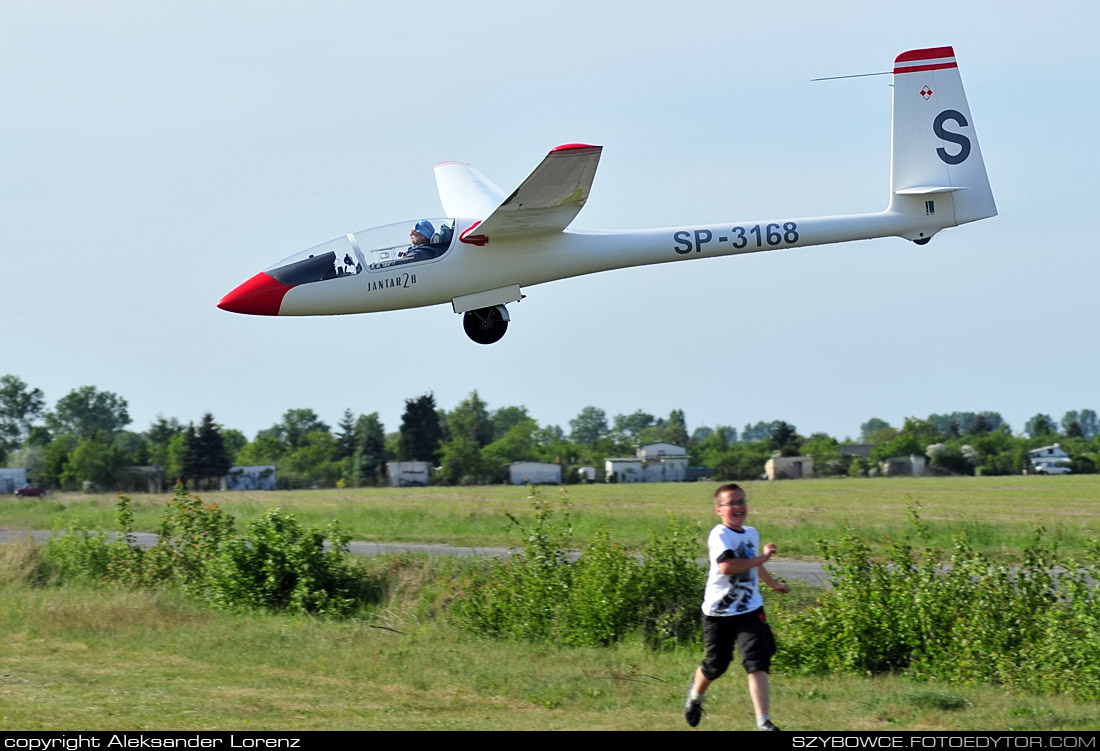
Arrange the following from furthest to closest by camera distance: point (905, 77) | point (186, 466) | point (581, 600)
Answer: point (186, 466)
point (581, 600)
point (905, 77)

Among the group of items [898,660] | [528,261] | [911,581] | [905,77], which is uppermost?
[905,77]

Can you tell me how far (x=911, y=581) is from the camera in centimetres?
1734

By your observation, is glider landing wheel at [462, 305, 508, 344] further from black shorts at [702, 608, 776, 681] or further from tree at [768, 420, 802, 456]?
tree at [768, 420, 802, 456]

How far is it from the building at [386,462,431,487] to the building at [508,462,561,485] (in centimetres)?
536

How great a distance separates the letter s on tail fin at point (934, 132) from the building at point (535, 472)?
54802 mm

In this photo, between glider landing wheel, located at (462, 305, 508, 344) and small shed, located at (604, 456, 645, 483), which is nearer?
glider landing wheel, located at (462, 305, 508, 344)

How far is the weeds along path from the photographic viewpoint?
967 inches

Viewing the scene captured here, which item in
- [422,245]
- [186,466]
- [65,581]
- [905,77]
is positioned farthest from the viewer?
[186,466]

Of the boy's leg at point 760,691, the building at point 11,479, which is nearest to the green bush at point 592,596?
the boy's leg at point 760,691

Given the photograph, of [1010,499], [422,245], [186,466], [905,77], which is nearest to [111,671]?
[422,245]

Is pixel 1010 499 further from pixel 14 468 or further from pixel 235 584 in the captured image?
pixel 14 468

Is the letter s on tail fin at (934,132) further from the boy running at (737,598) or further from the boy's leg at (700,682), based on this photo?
the boy's leg at (700,682)

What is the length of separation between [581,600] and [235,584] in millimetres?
7447

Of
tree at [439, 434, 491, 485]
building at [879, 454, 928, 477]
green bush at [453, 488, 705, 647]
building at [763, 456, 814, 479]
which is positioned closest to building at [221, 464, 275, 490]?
tree at [439, 434, 491, 485]
